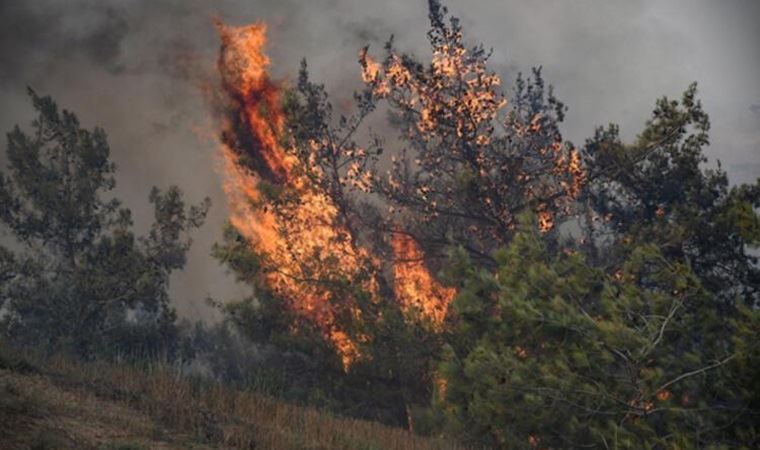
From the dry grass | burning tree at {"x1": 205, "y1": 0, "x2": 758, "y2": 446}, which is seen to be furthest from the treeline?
the dry grass

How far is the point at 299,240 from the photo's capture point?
57.0 feet

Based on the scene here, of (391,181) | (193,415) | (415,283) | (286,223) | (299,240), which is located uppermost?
(391,181)

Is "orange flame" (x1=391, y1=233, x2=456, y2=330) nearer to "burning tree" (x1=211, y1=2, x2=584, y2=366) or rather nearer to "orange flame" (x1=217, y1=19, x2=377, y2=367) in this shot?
"burning tree" (x1=211, y1=2, x2=584, y2=366)

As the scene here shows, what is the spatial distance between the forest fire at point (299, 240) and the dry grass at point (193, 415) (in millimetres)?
5433

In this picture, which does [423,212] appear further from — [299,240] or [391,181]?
[299,240]

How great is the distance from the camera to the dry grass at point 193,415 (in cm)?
791

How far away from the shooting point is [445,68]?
15.2 m

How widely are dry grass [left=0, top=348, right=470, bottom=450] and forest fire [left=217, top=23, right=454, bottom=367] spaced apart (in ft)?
17.8

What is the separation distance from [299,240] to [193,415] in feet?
29.5

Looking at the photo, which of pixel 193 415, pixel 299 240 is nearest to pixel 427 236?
pixel 299 240

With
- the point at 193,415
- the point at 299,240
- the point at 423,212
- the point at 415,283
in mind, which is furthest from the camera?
the point at 415,283

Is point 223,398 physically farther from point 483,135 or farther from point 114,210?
point 114,210

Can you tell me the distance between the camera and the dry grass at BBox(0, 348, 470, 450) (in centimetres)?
A: 791

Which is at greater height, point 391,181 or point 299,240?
point 391,181
